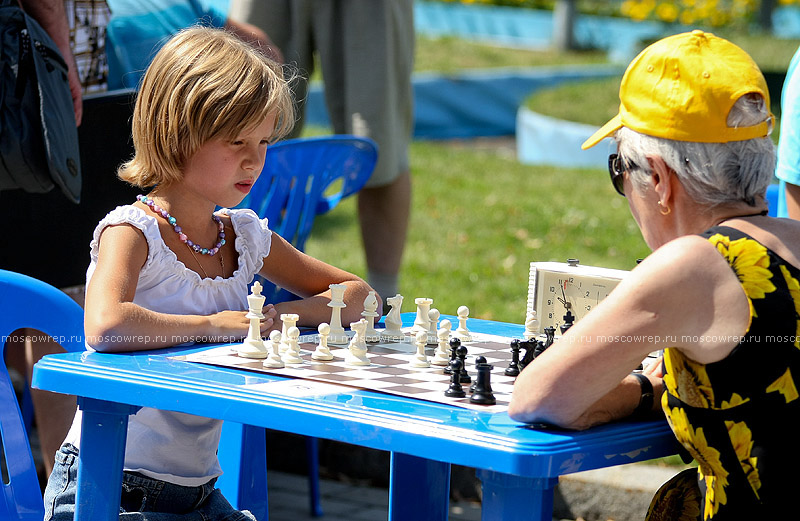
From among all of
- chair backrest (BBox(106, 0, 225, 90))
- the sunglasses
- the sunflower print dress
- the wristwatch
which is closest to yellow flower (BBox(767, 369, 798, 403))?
the sunflower print dress

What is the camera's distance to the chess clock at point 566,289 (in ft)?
7.70

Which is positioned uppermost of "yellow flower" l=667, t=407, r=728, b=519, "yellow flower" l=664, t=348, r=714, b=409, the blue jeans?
"yellow flower" l=664, t=348, r=714, b=409

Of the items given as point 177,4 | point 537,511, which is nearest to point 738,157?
point 537,511

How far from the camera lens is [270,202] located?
12.4ft

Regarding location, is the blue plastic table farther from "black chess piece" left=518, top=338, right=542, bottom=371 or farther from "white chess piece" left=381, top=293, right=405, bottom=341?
"white chess piece" left=381, top=293, right=405, bottom=341

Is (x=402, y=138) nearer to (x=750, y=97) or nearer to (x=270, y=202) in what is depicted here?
(x=270, y=202)

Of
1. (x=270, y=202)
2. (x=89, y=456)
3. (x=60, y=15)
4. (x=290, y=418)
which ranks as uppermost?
(x=60, y=15)

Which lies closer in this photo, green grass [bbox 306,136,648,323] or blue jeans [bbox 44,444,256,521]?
blue jeans [bbox 44,444,256,521]

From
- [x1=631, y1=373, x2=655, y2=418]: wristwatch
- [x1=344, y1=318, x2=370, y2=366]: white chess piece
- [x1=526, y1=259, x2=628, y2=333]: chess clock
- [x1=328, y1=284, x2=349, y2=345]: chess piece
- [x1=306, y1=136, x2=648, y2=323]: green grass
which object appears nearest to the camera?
[x1=631, y1=373, x2=655, y2=418]: wristwatch

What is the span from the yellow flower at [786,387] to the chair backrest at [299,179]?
2.04 metres

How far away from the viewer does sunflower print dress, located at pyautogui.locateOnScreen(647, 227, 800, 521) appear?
1.87 meters

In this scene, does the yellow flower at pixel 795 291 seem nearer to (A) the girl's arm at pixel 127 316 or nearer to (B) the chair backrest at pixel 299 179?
(A) the girl's arm at pixel 127 316

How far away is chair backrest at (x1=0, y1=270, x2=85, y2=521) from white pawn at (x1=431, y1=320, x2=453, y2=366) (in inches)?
36.0

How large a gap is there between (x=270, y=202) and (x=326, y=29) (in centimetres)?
152
